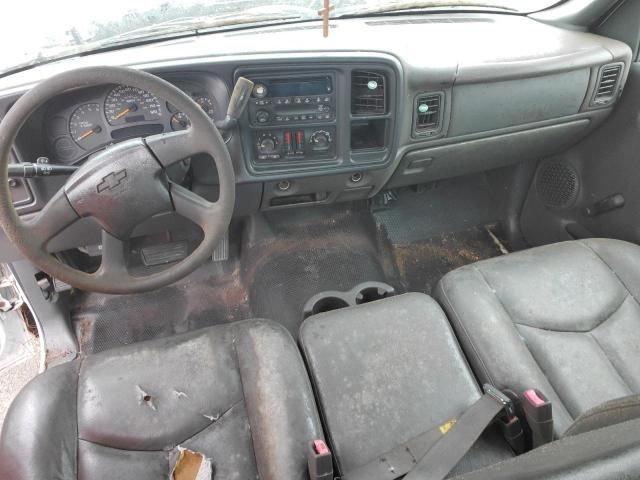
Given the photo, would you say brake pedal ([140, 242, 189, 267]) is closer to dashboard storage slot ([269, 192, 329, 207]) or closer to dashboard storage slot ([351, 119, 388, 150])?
dashboard storage slot ([269, 192, 329, 207])

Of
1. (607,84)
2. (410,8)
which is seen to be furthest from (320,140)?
(607,84)

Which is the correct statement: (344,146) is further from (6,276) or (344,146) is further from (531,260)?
(6,276)

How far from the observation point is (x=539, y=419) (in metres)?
1.14

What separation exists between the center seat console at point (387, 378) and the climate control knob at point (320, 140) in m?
0.55

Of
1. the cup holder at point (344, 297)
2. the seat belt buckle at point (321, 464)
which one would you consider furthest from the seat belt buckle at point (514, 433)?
the cup holder at point (344, 297)

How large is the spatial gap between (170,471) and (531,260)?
1213mm

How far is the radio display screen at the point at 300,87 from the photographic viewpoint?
1512 mm

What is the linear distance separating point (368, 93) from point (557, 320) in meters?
0.89

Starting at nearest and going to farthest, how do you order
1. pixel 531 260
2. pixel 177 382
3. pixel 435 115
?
pixel 177 382 → pixel 531 260 → pixel 435 115

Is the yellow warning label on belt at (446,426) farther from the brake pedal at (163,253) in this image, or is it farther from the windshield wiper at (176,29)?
the windshield wiper at (176,29)

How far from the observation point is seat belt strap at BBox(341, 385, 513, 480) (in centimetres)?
109

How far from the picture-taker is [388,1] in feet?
6.25

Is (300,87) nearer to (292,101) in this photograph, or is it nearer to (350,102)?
(292,101)

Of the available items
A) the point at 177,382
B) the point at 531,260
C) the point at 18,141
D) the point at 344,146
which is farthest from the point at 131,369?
the point at 531,260
